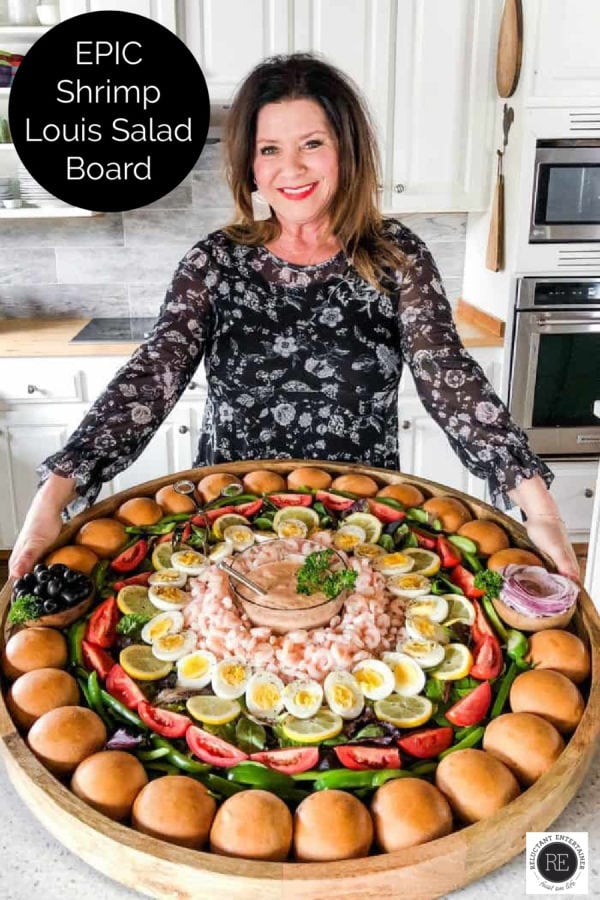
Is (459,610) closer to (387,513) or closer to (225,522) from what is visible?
(387,513)

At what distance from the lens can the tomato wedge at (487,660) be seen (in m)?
1.07

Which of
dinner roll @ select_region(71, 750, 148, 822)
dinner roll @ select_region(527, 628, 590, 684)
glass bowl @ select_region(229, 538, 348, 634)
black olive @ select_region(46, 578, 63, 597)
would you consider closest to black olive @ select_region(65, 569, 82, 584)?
black olive @ select_region(46, 578, 63, 597)

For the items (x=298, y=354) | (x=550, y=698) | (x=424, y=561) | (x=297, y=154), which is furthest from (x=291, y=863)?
(x=297, y=154)

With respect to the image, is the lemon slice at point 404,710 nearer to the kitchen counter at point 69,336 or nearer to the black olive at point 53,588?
the black olive at point 53,588

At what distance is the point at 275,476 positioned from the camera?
1588 millimetres

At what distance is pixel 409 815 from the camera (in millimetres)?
817

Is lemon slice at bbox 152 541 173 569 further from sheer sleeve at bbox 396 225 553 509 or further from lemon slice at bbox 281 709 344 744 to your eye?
sheer sleeve at bbox 396 225 553 509

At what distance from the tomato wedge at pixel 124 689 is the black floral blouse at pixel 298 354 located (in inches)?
22.4

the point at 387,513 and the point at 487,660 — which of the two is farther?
the point at 387,513

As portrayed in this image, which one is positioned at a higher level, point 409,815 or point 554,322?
point 409,815

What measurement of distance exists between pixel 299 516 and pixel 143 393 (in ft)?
1.25

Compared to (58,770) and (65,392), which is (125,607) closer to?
(58,770)

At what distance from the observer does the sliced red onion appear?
3.68 feet

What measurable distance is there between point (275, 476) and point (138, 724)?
69 centimetres
